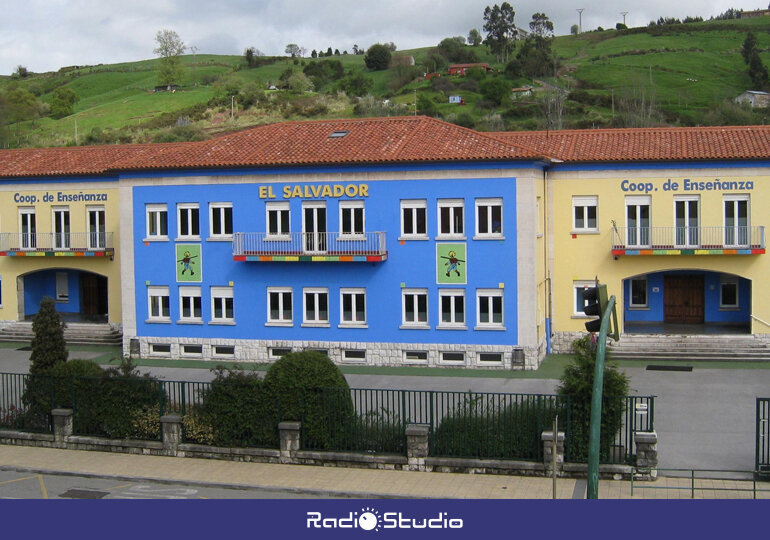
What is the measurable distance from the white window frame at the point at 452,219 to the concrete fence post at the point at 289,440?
1262cm

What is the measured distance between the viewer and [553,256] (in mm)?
32875

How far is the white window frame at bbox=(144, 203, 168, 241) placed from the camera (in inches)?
1304

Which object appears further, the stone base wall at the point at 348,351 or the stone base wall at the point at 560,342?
the stone base wall at the point at 560,342

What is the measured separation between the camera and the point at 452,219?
3048 centimetres

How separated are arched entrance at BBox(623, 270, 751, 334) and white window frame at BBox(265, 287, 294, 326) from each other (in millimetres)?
12051

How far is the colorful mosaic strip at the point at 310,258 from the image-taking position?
30.4 metres

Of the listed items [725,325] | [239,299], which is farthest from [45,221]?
[725,325]

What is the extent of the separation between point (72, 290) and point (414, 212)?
17.8 metres

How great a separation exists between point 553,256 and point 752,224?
680 cm

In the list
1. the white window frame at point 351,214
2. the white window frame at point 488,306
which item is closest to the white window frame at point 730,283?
the white window frame at point 488,306

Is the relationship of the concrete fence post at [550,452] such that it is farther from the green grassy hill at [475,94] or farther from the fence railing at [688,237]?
the green grassy hill at [475,94]

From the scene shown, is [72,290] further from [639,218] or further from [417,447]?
[417,447]

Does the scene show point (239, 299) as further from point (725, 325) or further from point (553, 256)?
point (725, 325)

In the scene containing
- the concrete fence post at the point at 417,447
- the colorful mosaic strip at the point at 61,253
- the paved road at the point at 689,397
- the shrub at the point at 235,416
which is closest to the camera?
the concrete fence post at the point at 417,447
